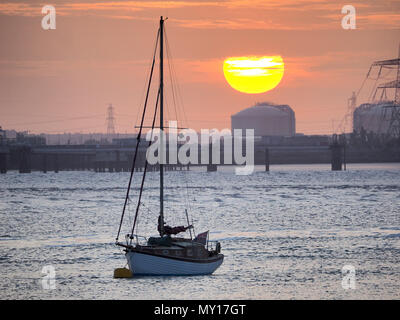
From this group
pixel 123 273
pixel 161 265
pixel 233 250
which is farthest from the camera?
pixel 233 250

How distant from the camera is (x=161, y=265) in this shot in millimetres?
44562

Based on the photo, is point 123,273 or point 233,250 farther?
point 233,250

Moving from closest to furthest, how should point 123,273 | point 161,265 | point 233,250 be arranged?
1. point 161,265
2. point 123,273
3. point 233,250

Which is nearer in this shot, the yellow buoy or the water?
the water

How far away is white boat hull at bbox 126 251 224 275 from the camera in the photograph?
145 ft

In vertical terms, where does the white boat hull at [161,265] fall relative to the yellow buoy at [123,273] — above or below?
above

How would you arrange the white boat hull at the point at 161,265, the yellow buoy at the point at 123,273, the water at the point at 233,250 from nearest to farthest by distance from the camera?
the water at the point at 233,250
the white boat hull at the point at 161,265
the yellow buoy at the point at 123,273

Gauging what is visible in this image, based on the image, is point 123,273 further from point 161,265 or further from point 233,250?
point 233,250

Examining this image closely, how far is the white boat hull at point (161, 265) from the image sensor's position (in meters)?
44.3

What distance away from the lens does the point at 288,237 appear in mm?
65375

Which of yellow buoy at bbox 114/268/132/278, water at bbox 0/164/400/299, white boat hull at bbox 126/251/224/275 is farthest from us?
yellow buoy at bbox 114/268/132/278

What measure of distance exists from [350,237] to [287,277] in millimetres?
20732

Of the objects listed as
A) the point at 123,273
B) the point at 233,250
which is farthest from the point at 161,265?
the point at 233,250
